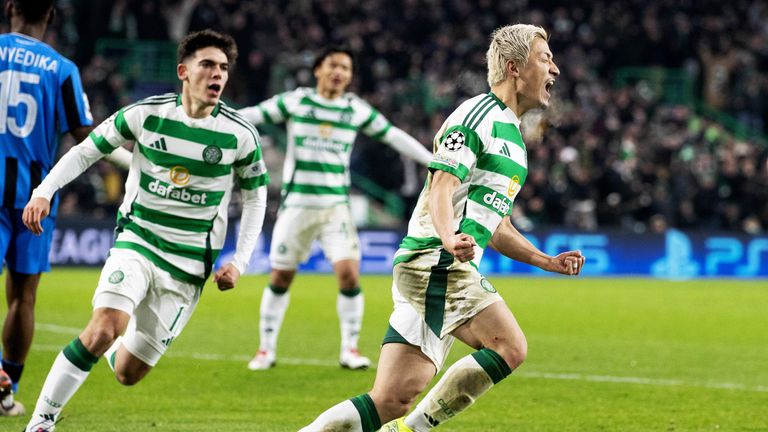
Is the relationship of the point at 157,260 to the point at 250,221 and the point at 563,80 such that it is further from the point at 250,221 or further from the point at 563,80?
the point at 563,80

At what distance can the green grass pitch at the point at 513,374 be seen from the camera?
7832mm

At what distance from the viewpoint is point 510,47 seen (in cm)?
577

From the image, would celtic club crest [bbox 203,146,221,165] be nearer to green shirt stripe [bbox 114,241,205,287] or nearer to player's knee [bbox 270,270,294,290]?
green shirt stripe [bbox 114,241,205,287]

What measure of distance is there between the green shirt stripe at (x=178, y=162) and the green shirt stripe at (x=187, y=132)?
11 centimetres

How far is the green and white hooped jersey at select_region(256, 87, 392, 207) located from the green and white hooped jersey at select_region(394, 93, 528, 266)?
477 cm

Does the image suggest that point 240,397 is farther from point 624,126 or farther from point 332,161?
point 624,126

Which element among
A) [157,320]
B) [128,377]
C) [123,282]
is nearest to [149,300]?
[157,320]

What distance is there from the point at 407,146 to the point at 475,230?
14.9ft

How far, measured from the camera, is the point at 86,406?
8070 mm

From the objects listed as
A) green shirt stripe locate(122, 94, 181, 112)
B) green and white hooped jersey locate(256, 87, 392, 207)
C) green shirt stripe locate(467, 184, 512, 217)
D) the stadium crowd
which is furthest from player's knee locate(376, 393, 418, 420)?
the stadium crowd

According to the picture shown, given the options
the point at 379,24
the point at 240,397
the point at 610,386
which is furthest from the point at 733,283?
the point at 240,397

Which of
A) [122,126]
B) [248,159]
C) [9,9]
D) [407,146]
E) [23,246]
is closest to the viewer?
[122,126]

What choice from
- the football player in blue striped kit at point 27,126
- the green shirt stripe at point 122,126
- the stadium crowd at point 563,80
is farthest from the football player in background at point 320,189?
the stadium crowd at point 563,80

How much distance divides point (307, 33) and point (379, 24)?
6.28 feet
